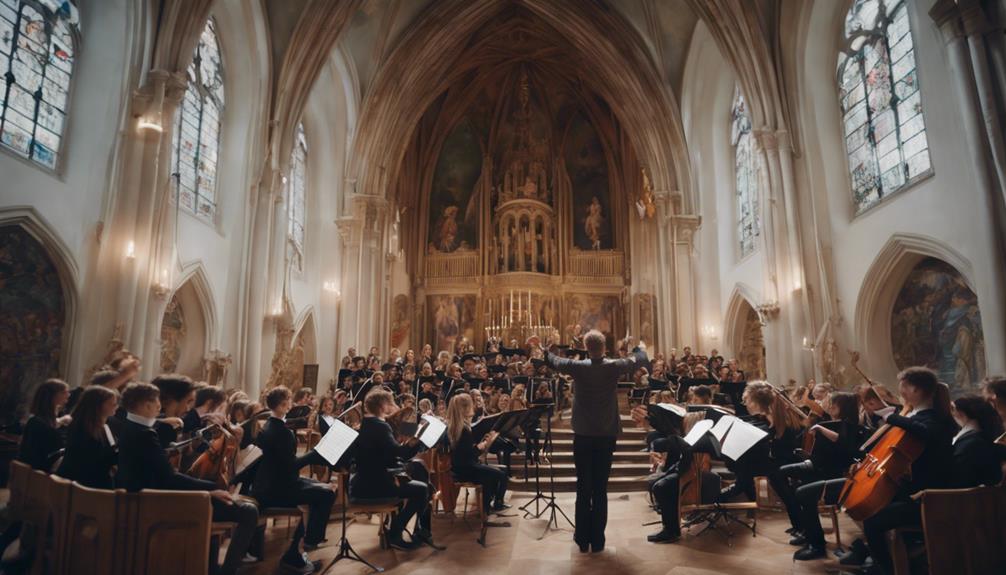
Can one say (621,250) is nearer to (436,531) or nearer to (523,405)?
(523,405)

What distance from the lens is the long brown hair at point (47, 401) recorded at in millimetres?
4676

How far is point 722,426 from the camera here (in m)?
5.51

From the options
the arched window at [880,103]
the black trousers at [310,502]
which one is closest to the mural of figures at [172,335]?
the black trousers at [310,502]

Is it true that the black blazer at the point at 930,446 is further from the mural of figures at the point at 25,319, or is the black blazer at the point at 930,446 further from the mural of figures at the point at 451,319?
the mural of figures at the point at 451,319

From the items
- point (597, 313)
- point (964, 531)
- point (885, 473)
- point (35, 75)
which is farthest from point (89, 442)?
point (597, 313)

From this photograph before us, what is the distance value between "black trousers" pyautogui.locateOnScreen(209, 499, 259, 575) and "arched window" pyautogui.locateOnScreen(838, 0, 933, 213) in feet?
35.5

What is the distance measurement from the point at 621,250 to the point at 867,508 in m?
22.3

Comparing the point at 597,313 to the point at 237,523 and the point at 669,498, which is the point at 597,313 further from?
the point at 237,523

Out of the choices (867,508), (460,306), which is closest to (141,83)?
(867,508)

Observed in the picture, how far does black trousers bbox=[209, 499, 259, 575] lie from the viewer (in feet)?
13.9

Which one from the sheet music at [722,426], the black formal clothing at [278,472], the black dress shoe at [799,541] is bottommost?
the black dress shoe at [799,541]

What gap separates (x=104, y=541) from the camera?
140 inches

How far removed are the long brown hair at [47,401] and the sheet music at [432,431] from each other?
9.44 ft

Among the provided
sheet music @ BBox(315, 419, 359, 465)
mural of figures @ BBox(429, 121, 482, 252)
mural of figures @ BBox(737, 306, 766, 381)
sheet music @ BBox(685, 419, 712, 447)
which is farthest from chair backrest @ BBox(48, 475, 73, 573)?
mural of figures @ BBox(429, 121, 482, 252)
